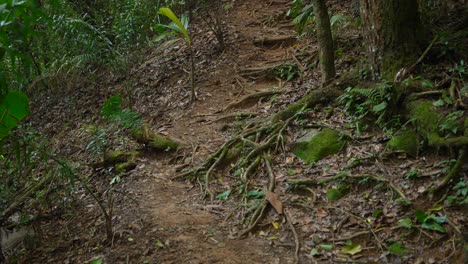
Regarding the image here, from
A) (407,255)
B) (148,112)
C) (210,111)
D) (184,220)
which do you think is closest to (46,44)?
(148,112)

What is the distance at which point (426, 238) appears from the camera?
390 cm

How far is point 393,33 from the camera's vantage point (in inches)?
207

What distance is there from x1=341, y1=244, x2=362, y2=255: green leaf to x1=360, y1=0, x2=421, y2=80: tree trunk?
224cm

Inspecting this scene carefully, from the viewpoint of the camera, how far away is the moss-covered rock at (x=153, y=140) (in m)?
6.93

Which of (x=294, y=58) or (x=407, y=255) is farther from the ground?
(x=294, y=58)

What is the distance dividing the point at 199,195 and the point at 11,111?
8.47 feet

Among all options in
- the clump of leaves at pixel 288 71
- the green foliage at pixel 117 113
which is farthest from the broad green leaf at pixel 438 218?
the clump of leaves at pixel 288 71

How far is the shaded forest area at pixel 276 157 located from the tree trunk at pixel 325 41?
0.02 meters

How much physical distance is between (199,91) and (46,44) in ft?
16.6

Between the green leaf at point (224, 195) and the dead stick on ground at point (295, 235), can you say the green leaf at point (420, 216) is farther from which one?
the green leaf at point (224, 195)

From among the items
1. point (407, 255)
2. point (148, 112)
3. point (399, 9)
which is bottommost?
point (407, 255)

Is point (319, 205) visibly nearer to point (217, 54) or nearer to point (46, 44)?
point (217, 54)

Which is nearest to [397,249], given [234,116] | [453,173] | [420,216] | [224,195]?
[420,216]

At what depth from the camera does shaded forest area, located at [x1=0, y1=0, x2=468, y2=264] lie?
4.16m
